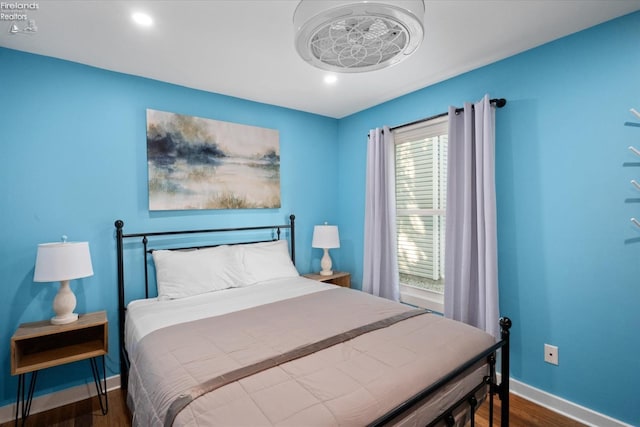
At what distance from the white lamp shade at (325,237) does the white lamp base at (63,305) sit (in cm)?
214

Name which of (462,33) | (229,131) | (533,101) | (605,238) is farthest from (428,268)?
(229,131)

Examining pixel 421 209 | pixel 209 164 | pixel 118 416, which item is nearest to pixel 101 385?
pixel 118 416

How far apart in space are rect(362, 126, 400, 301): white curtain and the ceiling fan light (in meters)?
1.50

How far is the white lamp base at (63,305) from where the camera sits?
2.02 meters

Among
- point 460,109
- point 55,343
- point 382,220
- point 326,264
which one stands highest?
point 460,109

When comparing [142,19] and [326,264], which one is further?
[326,264]

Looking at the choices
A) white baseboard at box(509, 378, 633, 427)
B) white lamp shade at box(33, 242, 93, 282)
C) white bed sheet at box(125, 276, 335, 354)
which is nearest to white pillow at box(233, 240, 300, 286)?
white bed sheet at box(125, 276, 335, 354)

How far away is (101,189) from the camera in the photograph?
2.38 meters

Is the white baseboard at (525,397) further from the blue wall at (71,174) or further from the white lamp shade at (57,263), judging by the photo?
the white lamp shade at (57,263)

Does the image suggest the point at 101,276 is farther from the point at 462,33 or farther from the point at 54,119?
the point at 462,33

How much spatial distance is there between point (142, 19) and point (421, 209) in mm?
2682

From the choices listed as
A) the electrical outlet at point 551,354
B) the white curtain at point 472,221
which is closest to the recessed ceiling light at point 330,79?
the white curtain at point 472,221

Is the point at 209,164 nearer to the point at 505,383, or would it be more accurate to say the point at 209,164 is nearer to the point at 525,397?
the point at 505,383

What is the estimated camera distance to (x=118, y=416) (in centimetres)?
208
